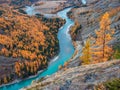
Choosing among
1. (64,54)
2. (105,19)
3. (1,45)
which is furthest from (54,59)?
(105,19)

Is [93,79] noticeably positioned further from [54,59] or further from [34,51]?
[34,51]

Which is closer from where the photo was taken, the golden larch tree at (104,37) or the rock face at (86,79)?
the rock face at (86,79)

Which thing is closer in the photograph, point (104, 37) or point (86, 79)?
point (86, 79)

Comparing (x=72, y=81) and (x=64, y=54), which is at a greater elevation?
(x=72, y=81)

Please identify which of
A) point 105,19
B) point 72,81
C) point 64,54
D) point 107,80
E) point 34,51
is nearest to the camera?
point 107,80

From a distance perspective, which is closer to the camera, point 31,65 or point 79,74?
point 79,74

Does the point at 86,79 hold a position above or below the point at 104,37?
below

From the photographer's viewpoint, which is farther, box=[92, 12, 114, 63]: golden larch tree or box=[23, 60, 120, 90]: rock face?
box=[92, 12, 114, 63]: golden larch tree

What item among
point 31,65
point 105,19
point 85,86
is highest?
point 105,19

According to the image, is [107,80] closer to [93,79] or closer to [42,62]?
[93,79]

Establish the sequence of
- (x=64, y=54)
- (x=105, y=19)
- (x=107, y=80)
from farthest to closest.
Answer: (x=64, y=54) → (x=105, y=19) → (x=107, y=80)
